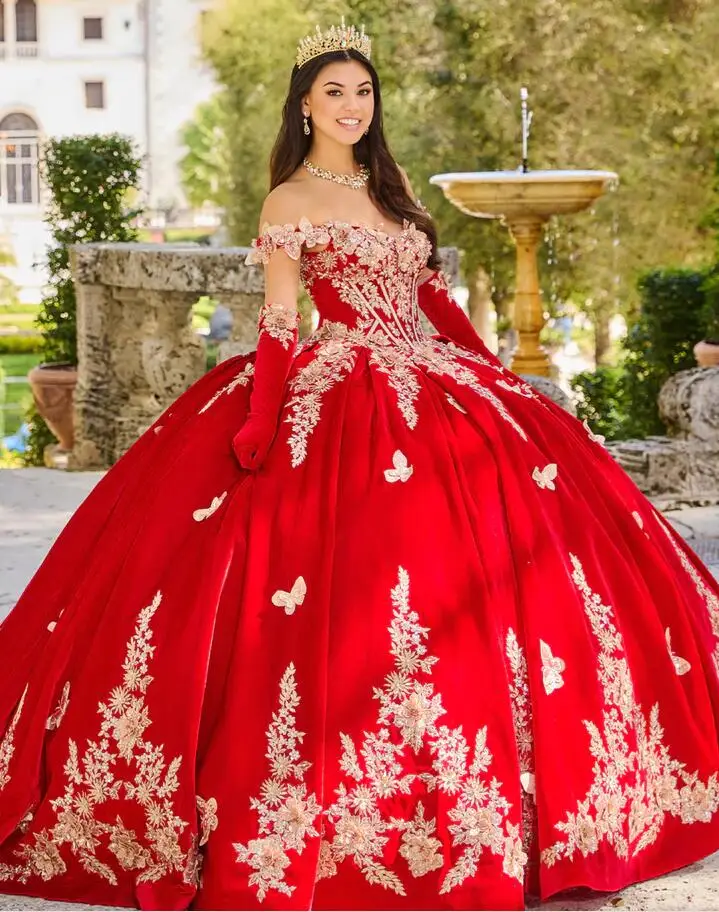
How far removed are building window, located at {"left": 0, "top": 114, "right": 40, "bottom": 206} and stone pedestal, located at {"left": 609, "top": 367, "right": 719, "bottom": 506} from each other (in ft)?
115

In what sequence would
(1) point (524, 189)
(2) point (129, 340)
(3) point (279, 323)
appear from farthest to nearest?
(1) point (524, 189) → (2) point (129, 340) → (3) point (279, 323)

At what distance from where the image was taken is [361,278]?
12.1 feet

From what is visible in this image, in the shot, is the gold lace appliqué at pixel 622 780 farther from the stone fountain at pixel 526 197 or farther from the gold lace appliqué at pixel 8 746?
the stone fountain at pixel 526 197

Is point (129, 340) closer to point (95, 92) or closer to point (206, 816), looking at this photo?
point (206, 816)

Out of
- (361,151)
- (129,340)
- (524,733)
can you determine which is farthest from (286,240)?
(129,340)

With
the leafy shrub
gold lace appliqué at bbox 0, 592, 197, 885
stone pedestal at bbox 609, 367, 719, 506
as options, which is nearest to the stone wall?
stone pedestal at bbox 609, 367, 719, 506

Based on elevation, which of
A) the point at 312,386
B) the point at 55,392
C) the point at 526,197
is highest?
the point at 526,197

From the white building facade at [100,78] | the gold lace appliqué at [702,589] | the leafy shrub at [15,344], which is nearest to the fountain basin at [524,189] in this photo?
the gold lace appliqué at [702,589]

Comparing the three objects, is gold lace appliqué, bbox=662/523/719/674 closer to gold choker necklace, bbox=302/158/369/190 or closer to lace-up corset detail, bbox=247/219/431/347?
lace-up corset detail, bbox=247/219/431/347

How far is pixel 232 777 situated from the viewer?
2.96 m

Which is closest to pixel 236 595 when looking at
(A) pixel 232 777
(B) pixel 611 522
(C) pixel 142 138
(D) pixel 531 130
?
(A) pixel 232 777

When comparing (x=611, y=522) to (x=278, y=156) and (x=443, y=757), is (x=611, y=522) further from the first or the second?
(x=278, y=156)

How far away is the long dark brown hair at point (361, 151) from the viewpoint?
3.66 m

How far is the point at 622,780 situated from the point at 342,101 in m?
1.64
